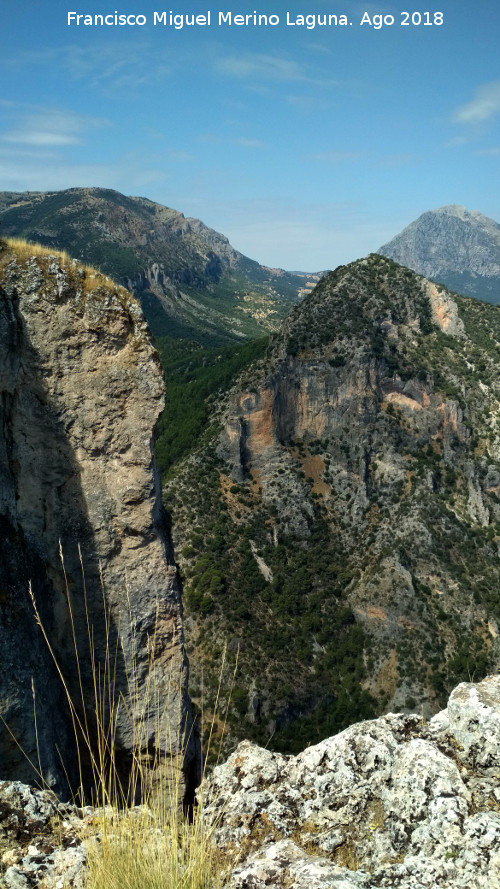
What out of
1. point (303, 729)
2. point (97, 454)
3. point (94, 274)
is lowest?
point (303, 729)

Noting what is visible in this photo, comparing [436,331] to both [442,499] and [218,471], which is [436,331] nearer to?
[442,499]

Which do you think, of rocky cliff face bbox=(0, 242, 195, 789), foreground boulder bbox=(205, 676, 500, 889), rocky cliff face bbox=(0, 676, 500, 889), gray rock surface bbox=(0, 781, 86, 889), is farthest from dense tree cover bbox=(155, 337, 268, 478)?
gray rock surface bbox=(0, 781, 86, 889)

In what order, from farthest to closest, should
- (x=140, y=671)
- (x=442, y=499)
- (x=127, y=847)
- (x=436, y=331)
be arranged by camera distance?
(x=436, y=331) → (x=442, y=499) → (x=140, y=671) → (x=127, y=847)

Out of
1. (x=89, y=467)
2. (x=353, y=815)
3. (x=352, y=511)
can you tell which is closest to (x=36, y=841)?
(x=353, y=815)

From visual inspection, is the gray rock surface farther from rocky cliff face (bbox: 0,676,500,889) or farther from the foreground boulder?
the foreground boulder

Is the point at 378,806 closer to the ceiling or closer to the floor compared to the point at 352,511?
closer to the ceiling

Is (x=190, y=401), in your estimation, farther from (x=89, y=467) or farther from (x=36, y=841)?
(x=36, y=841)

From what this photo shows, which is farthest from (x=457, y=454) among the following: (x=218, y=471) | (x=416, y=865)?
(x=416, y=865)
